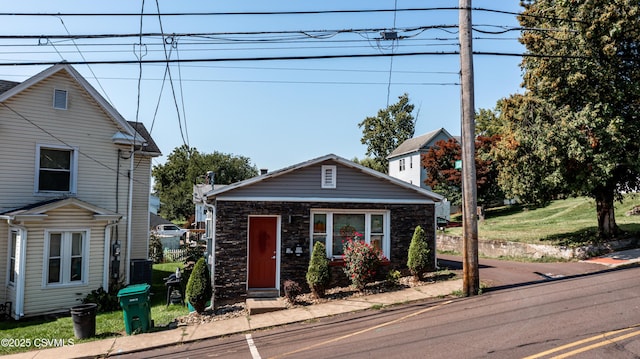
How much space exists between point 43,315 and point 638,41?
22.7 metres

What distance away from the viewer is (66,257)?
46.3 ft

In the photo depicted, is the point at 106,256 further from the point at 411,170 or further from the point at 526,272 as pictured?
the point at 411,170

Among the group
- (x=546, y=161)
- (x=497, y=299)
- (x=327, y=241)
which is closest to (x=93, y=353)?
(x=327, y=241)

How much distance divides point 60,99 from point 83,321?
28.9 ft

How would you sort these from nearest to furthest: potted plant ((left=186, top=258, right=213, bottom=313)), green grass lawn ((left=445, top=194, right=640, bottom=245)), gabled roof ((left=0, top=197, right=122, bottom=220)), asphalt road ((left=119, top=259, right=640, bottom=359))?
asphalt road ((left=119, top=259, right=640, bottom=359)) < potted plant ((left=186, top=258, right=213, bottom=313)) < gabled roof ((left=0, top=197, right=122, bottom=220)) < green grass lawn ((left=445, top=194, right=640, bottom=245))

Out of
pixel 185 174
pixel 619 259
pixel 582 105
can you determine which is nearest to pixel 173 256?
pixel 619 259

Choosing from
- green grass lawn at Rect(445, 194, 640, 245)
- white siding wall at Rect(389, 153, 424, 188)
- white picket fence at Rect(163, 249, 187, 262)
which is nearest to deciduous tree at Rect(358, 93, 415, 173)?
white siding wall at Rect(389, 153, 424, 188)

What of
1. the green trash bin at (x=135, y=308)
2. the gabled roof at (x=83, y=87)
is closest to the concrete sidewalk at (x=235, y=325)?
the green trash bin at (x=135, y=308)

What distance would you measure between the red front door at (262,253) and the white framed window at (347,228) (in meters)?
1.34

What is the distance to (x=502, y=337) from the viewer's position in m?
7.75

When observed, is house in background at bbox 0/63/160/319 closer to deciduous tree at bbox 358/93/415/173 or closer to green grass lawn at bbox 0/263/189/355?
green grass lawn at bbox 0/263/189/355

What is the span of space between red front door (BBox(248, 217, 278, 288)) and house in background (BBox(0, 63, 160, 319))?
215 inches

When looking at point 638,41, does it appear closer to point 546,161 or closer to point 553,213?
point 546,161

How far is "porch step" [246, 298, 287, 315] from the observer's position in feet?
37.5
